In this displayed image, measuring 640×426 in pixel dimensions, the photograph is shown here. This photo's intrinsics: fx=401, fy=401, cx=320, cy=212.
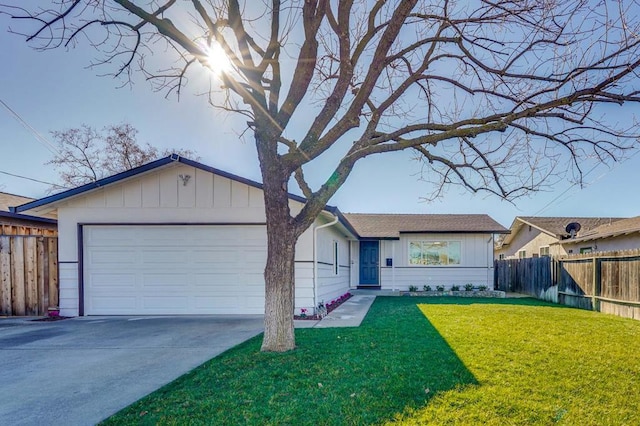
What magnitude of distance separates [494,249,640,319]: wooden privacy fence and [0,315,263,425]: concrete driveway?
8.48 m

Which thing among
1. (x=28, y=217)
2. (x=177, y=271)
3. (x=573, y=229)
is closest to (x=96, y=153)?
(x=28, y=217)

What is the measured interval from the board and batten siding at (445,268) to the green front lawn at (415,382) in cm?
947

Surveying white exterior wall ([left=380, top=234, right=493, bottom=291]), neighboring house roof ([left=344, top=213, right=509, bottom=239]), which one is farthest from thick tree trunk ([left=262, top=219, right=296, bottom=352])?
white exterior wall ([left=380, top=234, right=493, bottom=291])

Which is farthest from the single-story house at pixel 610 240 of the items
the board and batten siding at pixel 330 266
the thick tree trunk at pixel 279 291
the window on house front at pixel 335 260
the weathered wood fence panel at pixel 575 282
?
the thick tree trunk at pixel 279 291

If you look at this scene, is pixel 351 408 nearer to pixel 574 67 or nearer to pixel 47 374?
pixel 47 374

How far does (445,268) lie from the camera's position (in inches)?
661

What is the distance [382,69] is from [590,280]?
29.7ft

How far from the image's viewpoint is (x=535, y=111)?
5434mm

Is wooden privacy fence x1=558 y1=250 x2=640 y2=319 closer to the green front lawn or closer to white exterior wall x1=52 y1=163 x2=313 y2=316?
the green front lawn

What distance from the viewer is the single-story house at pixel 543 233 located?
1848 centimetres

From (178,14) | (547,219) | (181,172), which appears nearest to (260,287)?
(181,172)

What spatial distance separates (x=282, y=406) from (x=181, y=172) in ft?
24.4

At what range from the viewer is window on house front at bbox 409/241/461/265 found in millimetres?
16859

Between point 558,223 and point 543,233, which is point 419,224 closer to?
point 543,233
